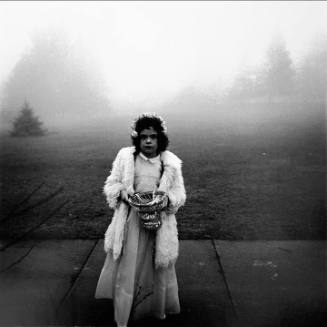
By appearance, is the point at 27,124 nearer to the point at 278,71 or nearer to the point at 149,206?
the point at 149,206

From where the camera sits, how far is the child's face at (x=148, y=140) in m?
2.52

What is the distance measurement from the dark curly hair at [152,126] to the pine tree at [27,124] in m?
3.23

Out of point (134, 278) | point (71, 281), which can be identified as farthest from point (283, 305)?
point (71, 281)

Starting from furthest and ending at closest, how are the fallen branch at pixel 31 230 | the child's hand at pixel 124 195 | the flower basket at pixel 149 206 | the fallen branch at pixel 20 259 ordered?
the fallen branch at pixel 31 230
the fallen branch at pixel 20 259
the child's hand at pixel 124 195
the flower basket at pixel 149 206

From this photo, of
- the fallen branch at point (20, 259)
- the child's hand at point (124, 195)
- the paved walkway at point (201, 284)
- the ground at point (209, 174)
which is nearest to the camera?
the child's hand at point (124, 195)

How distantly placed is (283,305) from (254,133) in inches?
130

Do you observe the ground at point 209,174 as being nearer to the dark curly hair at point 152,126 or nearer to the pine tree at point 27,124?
the pine tree at point 27,124

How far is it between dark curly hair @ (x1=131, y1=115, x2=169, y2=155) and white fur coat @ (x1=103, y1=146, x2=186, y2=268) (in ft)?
0.24

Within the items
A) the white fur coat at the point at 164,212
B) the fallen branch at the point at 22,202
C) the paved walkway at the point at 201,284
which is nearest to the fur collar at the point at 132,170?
the white fur coat at the point at 164,212

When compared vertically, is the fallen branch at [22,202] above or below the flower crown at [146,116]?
below

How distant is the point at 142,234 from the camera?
2.55 meters

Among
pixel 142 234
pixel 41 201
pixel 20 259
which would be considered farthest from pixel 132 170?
pixel 41 201

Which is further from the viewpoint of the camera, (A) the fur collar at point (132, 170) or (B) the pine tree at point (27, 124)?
(B) the pine tree at point (27, 124)

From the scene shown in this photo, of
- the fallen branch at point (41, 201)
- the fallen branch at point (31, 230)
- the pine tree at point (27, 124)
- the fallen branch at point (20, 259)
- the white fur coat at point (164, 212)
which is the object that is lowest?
the fallen branch at point (20, 259)
